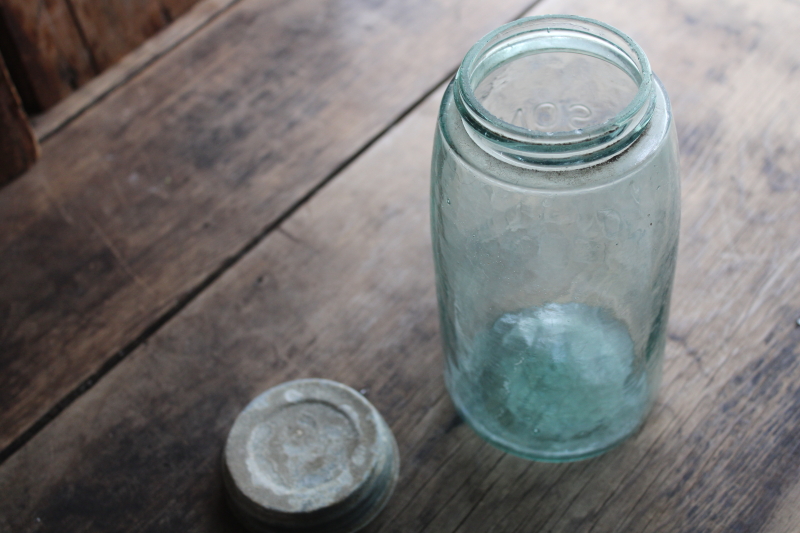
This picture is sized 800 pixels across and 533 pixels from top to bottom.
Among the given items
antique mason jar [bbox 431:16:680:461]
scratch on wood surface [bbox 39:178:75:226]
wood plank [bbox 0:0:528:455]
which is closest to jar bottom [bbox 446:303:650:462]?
antique mason jar [bbox 431:16:680:461]

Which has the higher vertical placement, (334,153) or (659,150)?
(659,150)

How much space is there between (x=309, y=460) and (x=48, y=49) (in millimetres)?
594

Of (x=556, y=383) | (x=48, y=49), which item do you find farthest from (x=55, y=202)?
(x=556, y=383)

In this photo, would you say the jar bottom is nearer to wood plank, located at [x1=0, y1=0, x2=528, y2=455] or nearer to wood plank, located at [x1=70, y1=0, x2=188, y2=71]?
wood plank, located at [x1=0, y1=0, x2=528, y2=455]

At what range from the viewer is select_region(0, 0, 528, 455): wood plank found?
729 millimetres

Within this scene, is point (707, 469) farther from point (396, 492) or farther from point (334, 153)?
point (334, 153)

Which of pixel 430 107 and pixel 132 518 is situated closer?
pixel 132 518

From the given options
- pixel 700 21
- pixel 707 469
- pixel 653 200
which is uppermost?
pixel 653 200

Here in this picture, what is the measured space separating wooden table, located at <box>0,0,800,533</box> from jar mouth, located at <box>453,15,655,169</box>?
0.25 meters

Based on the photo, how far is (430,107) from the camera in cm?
86

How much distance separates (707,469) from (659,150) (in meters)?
0.26

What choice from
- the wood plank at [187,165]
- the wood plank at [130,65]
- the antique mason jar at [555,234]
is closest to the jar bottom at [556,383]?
the antique mason jar at [555,234]

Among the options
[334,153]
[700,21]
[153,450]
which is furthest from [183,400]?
[700,21]

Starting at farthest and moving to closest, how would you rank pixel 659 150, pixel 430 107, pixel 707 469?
pixel 430 107 → pixel 707 469 → pixel 659 150
